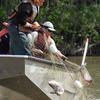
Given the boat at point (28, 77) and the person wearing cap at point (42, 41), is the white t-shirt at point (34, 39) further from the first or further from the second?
the boat at point (28, 77)

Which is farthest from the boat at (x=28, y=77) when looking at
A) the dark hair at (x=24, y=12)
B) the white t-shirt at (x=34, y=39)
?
the dark hair at (x=24, y=12)

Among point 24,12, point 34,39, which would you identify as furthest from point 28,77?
point 34,39

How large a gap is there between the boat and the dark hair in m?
0.74

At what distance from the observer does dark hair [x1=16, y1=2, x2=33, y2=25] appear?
25.3ft

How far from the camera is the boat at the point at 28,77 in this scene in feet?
23.6

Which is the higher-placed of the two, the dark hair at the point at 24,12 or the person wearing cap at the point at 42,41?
the dark hair at the point at 24,12

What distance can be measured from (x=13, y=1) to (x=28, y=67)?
2617 centimetres

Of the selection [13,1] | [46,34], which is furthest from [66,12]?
[46,34]

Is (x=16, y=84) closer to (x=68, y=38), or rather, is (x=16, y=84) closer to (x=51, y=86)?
(x=51, y=86)

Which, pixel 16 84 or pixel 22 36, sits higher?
pixel 22 36

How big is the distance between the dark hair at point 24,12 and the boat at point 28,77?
29.0 inches

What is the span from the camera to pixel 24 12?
7727 millimetres

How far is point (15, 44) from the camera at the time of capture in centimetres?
799

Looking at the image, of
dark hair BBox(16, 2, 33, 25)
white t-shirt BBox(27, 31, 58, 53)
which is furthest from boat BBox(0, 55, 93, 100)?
dark hair BBox(16, 2, 33, 25)
